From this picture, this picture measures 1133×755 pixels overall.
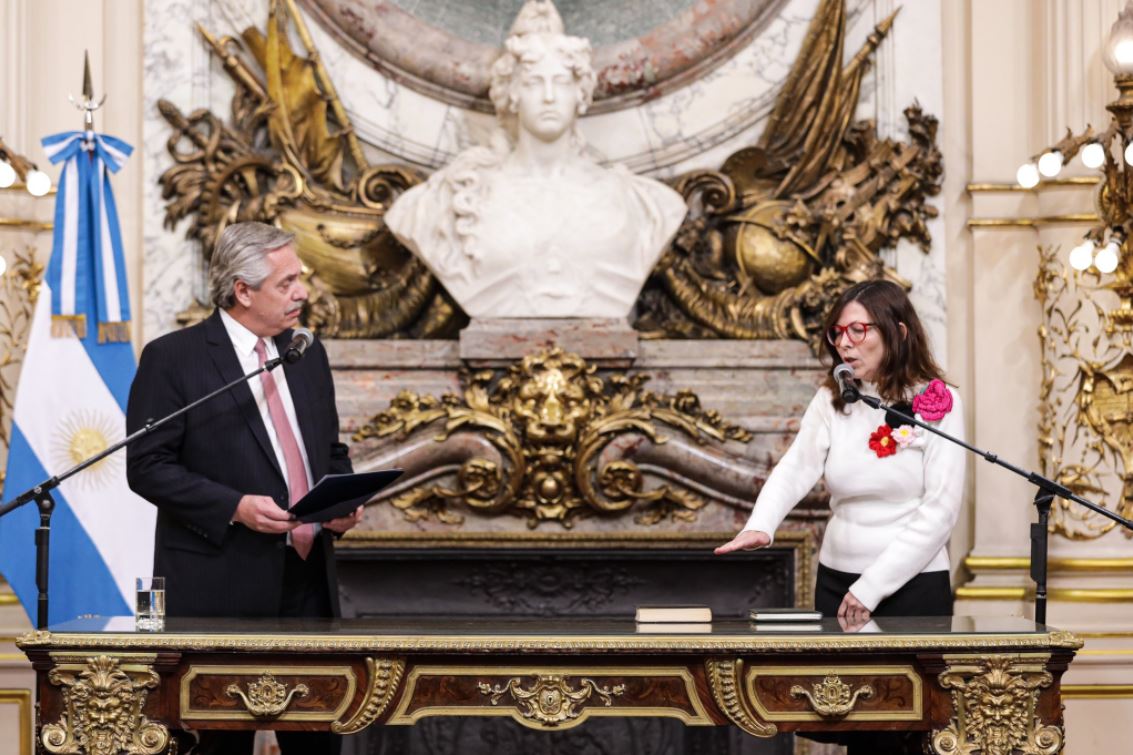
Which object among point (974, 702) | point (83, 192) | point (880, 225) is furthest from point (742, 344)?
point (974, 702)

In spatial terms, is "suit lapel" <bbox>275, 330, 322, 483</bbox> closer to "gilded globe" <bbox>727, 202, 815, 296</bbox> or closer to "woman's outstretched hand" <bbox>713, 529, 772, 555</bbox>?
"woman's outstretched hand" <bbox>713, 529, 772, 555</bbox>

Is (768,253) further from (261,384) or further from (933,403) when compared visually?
(261,384)

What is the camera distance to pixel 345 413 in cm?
602

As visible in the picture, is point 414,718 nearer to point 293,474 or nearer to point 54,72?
point 293,474

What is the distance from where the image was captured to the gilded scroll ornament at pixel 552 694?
12.0 feet

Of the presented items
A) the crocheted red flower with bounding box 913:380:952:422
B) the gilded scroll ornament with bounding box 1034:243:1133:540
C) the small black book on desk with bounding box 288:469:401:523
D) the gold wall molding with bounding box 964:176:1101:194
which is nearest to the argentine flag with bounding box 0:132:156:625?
the small black book on desk with bounding box 288:469:401:523

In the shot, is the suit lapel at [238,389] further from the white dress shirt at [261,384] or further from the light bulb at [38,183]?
the light bulb at [38,183]

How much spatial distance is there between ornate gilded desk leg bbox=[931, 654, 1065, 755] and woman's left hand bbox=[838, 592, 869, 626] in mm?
403

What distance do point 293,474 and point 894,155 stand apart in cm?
296

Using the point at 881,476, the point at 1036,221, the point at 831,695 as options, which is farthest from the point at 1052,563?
the point at 831,695

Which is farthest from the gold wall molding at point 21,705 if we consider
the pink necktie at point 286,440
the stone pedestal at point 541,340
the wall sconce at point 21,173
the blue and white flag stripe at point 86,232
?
the pink necktie at point 286,440

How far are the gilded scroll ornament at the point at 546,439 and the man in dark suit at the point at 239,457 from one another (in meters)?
1.57

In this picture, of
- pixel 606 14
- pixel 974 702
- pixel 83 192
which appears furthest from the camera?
pixel 606 14

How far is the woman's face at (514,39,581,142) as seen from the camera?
6.05m
